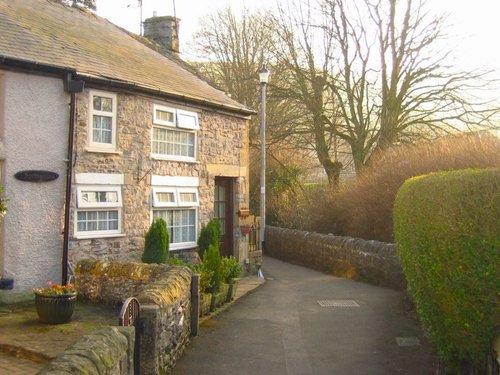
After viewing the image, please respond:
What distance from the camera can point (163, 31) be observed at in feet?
63.9

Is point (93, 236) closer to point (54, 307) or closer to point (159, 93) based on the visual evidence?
point (54, 307)

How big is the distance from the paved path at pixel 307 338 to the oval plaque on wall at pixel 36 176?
3.87 metres

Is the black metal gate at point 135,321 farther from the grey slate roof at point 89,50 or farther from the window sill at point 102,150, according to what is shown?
the grey slate roof at point 89,50

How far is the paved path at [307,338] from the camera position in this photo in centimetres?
739

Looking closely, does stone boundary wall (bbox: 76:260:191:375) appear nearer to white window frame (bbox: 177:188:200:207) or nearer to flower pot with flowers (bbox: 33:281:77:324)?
flower pot with flowers (bbox: 33:281:77:324)

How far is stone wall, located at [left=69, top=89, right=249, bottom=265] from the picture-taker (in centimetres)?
1105

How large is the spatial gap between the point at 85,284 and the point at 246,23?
22.6 m

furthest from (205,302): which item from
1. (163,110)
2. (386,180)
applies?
(386,180)

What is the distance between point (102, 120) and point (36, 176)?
80.3 inches

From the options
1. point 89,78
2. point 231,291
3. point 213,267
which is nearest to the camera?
point 213,267

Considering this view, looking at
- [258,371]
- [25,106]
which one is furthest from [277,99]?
[258,371]

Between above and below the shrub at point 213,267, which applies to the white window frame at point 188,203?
above

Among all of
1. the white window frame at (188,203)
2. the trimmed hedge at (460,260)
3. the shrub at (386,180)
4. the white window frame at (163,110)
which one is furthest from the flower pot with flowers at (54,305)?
the shrub at (386,180)

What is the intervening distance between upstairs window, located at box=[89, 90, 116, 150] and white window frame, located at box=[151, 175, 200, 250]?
1442mm
